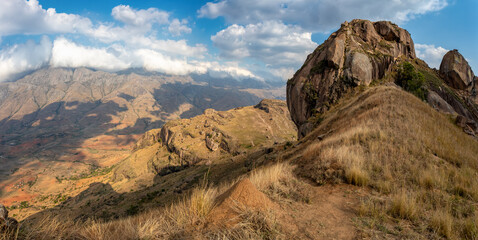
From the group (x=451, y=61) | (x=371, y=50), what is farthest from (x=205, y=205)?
(x=451, y=61)

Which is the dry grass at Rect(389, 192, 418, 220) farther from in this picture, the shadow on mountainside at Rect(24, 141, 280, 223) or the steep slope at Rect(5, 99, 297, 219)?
the steep slope at Rect(5, 99, 297, 219)

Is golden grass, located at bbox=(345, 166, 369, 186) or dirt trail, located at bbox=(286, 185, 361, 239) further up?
golden grass, located at bbox=(345, 166, 369, 186)

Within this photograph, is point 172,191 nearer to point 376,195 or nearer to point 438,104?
point 376,195

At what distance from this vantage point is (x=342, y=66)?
30906mm

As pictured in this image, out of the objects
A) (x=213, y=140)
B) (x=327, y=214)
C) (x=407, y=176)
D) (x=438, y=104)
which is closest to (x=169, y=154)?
(x=213, y=140)

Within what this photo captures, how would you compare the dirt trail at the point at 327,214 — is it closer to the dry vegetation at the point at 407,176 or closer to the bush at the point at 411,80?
the dry vegetation at the point at 407,176

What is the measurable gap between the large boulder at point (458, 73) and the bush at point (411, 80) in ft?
54.5

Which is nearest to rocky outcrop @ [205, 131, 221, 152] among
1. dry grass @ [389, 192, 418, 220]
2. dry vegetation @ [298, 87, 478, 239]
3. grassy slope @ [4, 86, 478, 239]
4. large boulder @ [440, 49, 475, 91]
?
large boulder @ [440, 49, 475, 91]

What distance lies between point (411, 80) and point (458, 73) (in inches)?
773

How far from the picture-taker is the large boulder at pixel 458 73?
40344 millimetres

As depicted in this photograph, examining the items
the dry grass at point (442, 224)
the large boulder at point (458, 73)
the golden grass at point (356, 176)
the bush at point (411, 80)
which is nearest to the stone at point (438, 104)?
the bush at point (411, 80)

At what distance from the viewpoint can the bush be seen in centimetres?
3073

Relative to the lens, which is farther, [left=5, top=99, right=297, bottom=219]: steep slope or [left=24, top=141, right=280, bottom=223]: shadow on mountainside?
[left=5, top=99, right=297, bottom=219]: steep slope

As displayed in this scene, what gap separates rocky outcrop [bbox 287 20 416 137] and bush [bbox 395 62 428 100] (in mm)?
2682
